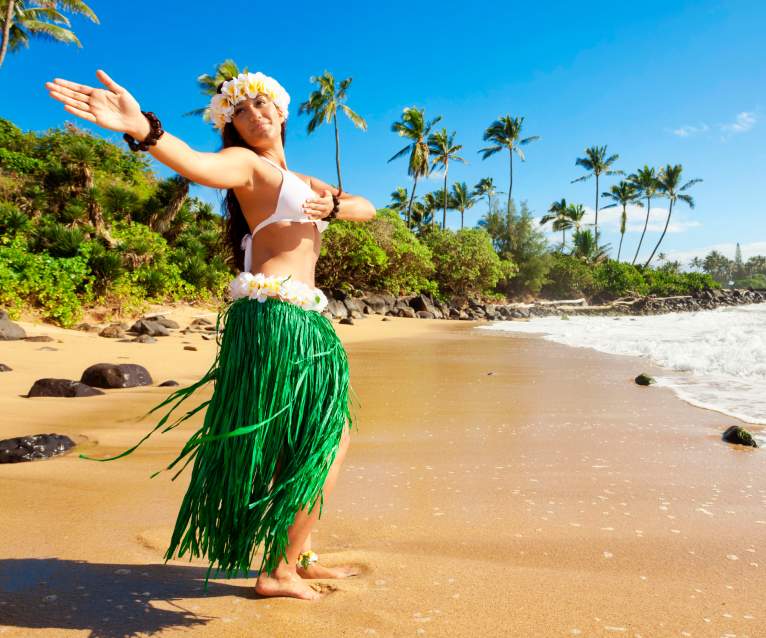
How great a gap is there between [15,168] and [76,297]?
758cm

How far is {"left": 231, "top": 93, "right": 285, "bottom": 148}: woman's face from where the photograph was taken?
1.91 meters

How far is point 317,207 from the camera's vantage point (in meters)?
1.85

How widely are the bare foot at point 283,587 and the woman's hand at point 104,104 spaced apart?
1341 millimetres

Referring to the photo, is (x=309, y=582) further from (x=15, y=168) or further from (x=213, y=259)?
(x=15, y=168)

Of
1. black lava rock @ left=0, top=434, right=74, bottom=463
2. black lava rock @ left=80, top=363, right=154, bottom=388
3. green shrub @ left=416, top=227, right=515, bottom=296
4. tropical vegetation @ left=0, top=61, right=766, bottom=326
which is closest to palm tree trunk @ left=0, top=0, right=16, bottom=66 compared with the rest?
tropical vegetation @ left=0, top=61, right=766, bottom=326

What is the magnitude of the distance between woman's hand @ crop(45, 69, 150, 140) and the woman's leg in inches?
44.4

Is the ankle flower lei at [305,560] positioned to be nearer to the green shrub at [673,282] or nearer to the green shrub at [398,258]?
the green shrub at [398,258]

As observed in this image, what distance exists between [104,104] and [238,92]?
585mm

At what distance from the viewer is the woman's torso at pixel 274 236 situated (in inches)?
70.9

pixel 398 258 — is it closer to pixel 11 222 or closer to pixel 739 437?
pixel 11 222

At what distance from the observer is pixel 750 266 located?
4112 inches

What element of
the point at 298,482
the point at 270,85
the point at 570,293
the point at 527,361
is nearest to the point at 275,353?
the point at 298,482

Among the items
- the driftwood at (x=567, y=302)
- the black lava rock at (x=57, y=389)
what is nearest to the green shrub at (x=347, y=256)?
the driftwood at (x=567, y=302)

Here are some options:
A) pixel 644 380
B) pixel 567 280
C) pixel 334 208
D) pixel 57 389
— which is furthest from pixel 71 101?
pixel 567 280
